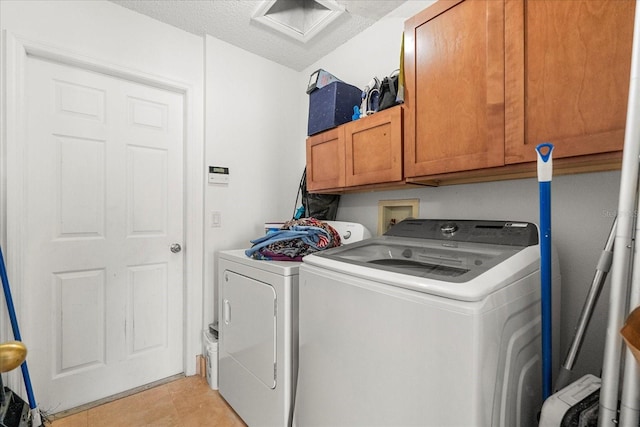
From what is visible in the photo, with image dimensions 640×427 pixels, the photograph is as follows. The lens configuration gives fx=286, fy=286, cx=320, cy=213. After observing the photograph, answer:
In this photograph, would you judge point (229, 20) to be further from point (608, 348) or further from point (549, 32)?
point (608, 348)

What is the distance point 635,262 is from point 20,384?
105 inches

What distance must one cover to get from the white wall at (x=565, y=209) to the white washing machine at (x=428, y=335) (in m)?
0.13

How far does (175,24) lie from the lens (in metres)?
2.01

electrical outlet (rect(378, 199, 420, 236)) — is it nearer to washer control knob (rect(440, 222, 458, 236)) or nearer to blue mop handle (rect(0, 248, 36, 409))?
washer control knob (rect(440, 222, 458, 236))

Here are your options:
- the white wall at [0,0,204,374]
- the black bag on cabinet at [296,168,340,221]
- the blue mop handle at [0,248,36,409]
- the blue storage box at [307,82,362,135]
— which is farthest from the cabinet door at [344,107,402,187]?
the blue mop handle at [0,248,36,409]

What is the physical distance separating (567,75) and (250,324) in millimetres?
1698

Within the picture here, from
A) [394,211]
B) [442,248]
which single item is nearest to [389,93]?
[394,211]

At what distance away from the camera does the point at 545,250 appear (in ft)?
2.86

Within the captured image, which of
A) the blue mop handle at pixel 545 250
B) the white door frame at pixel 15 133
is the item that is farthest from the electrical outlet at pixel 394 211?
the white door frame at pixel 15 133

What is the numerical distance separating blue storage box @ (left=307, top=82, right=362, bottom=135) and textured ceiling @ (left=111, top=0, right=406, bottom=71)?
483 mm

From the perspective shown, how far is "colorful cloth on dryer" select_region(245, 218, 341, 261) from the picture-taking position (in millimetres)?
1515

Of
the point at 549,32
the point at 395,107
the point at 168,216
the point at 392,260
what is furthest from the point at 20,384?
the point at 549,32

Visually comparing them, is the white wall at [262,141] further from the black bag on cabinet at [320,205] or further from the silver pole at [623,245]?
the silver pole at [623,245]

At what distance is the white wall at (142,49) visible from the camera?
1583 millimetres
